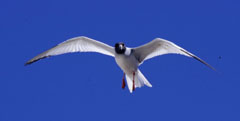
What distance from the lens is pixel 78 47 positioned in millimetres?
11250

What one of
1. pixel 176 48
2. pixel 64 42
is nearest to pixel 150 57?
pixel 176 48

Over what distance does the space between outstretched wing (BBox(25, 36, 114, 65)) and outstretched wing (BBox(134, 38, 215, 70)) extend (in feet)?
2.50

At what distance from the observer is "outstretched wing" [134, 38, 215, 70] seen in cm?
956

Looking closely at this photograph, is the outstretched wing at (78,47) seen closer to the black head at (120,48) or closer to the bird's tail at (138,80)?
the black head at (120,48)

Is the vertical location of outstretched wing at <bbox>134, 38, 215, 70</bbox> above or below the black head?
below

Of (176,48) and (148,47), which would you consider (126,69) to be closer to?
(148,47)

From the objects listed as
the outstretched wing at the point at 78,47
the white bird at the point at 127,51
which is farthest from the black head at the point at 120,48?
the outstretched wing at the point at 78,47

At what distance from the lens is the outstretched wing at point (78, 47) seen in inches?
438

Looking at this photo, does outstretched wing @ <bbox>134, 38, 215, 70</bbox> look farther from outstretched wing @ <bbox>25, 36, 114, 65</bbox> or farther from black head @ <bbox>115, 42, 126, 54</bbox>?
outstretched wing @ <bbox>25, 36, 114, 65</bbox>

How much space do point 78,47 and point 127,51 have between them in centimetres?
139

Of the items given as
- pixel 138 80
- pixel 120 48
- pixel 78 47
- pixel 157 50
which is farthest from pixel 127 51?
pixel 78 47

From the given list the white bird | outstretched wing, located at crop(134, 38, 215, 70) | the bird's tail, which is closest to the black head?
the white bird

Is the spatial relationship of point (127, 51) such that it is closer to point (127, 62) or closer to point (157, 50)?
point (127, 62)

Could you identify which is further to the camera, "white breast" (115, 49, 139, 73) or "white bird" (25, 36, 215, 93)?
"white breast" (115, 49, 139, 73)
